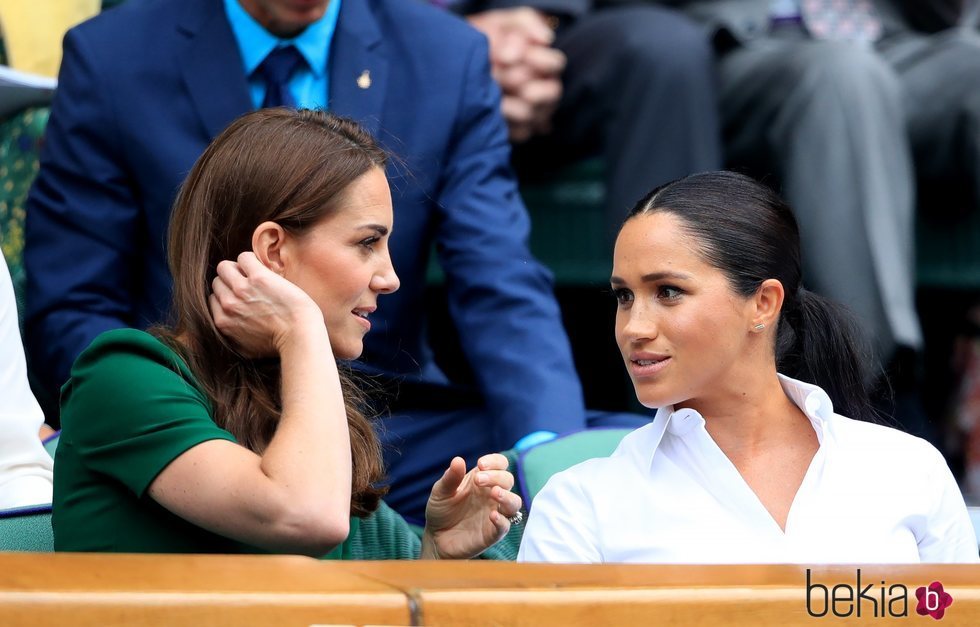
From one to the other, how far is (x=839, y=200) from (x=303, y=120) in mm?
1517

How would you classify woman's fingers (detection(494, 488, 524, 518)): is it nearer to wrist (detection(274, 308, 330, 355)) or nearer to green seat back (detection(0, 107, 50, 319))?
wrist (detection(274, 308, 330, 355))

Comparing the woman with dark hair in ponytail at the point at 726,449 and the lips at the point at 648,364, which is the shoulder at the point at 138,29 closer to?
the woman with dark hair in ponytail at the point at 726,449

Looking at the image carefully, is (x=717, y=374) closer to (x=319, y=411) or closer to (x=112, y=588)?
(x=319, y=411)

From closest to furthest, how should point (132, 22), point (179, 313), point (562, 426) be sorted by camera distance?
point (179, 313) → point (562, 426) → point (132, 22)

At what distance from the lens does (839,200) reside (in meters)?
2.96

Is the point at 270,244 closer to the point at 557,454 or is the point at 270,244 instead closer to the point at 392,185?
the point at 557,454

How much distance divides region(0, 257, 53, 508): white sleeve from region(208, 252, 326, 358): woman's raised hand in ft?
1.39

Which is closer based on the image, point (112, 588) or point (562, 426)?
point (112, 588)

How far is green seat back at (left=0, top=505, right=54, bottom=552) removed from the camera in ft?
5.35

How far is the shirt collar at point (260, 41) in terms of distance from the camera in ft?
8.37

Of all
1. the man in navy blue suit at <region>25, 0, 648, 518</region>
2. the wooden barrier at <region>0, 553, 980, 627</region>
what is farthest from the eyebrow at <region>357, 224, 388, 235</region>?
the man in navy blue suit at <region>25, 0, 648, 518</region>

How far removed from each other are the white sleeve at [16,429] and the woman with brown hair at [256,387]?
0.32m

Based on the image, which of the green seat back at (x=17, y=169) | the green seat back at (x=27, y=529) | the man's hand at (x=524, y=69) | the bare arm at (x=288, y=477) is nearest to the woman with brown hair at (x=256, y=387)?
the bare arm at (x=288, y=477)

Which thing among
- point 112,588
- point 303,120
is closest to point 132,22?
point 303,120
